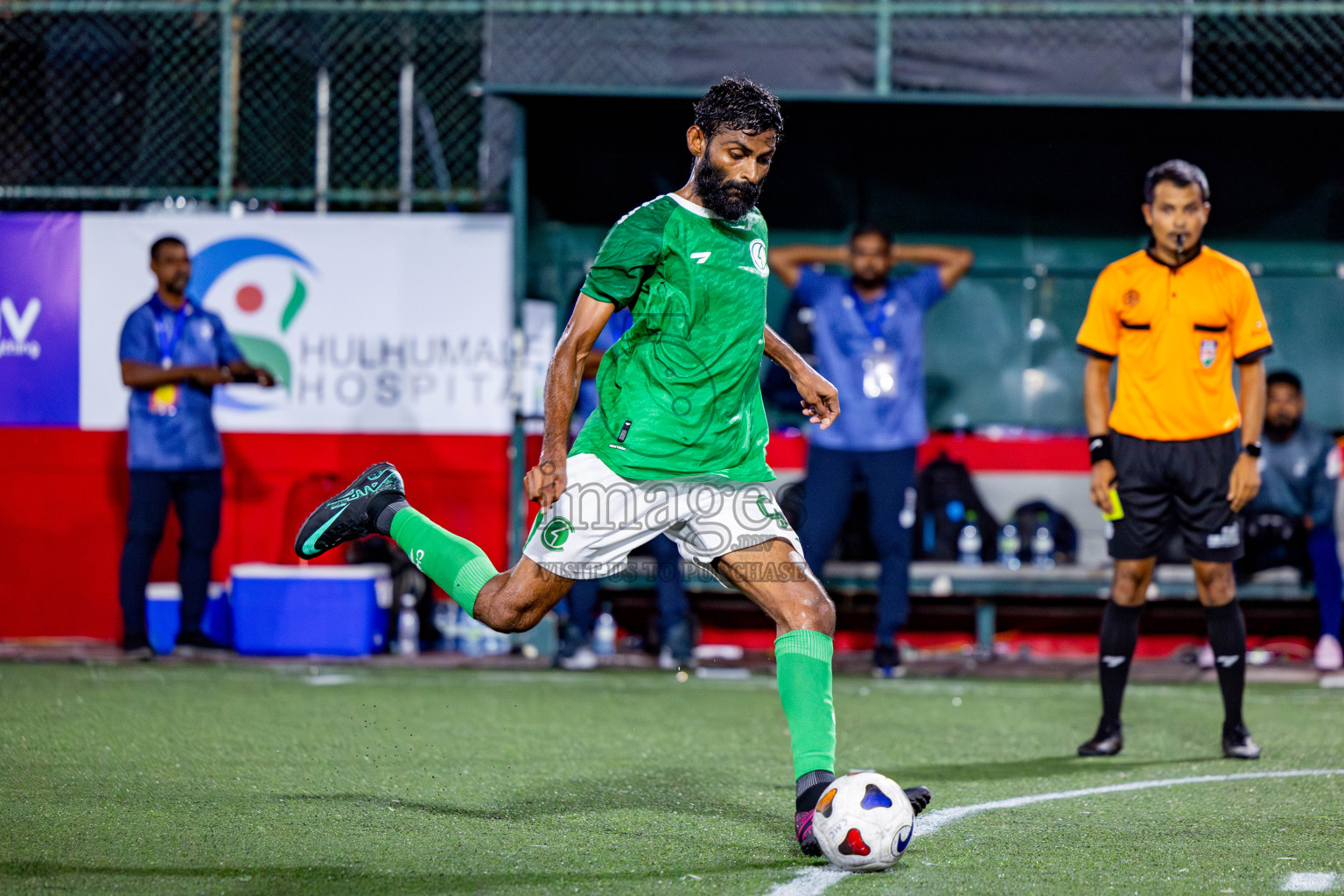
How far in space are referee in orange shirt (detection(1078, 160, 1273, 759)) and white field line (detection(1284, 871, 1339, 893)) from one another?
7.39 ft

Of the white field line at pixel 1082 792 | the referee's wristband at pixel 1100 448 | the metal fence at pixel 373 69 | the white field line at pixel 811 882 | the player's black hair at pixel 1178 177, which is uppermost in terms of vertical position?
the metal fence at pixel 373 69

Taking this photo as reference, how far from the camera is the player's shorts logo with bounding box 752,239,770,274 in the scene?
15.0 feet

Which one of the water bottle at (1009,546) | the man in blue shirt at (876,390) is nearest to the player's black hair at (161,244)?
the man in blue shirt at (876,390)

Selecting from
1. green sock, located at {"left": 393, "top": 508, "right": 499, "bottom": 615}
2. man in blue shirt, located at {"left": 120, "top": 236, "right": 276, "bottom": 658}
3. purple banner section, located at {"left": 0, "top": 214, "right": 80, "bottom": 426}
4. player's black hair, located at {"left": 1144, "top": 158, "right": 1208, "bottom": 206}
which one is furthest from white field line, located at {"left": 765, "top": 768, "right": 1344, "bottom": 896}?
purple banner section, located at {"left": 0, "top": 214, "right": 80, "bottom": 426}

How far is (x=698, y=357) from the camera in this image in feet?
14.7

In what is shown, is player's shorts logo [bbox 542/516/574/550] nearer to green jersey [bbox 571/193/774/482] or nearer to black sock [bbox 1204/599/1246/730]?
green jersey [bbox 571/193/774/482]

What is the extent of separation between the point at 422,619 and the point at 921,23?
17.0 ft

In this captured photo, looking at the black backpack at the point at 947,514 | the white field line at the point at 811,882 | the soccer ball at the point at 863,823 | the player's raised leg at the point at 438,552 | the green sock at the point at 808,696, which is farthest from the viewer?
the black backpack at the point at 947,514

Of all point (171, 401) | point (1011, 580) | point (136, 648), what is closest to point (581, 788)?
point (136, 648)

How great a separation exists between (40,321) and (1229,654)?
7647 mm

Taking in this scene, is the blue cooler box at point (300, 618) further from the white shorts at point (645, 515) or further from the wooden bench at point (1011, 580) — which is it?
the white shorts at point (645, 515)

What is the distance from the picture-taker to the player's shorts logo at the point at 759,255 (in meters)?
4.57

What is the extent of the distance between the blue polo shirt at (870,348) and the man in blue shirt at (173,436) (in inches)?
132

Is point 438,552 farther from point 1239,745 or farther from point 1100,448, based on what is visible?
point 1239,745
